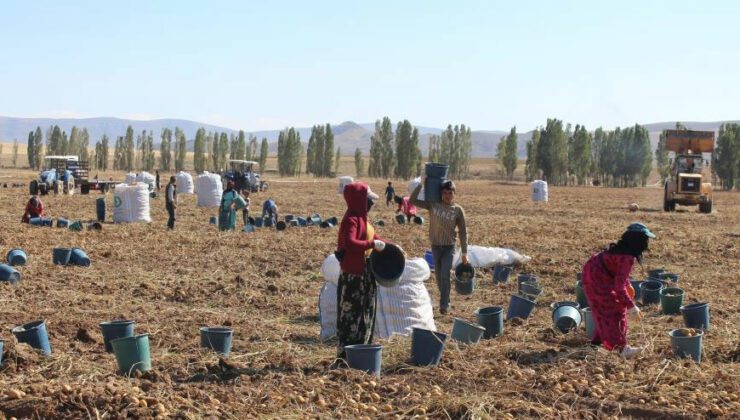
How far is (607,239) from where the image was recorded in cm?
1736

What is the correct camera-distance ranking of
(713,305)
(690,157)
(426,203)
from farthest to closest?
1. (690,157)
2. (713,305)
3. (426,203)

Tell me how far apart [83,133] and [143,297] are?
10810 centimetres

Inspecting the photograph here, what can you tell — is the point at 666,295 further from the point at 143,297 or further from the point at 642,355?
the point at 143,297

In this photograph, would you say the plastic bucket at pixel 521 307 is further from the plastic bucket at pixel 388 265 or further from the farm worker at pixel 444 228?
the plastic bucket at pixel 388 265

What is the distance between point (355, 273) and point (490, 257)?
21.1 ft

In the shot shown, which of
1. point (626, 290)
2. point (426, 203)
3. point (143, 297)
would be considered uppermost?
point (426, 203)

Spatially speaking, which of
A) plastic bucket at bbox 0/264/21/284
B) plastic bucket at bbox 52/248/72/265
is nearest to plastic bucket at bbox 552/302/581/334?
plastic bucket at bbox 0/264/21/284

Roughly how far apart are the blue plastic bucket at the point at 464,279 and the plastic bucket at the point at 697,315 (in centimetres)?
223

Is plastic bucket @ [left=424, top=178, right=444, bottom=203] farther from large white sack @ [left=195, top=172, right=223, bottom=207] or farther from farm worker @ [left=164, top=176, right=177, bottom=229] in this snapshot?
large white sack @ [left=195, top=172, right=223, bottom=207]

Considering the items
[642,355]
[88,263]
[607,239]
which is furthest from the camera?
[607,239]

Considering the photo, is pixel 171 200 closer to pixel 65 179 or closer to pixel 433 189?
pixel 433 189

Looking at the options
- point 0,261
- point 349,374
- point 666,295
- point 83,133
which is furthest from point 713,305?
point 83,133

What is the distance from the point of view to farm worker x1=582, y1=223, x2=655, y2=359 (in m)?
6.47

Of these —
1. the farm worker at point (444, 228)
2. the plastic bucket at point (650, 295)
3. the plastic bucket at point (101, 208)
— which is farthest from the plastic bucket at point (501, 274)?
the plastic bucket at point (101, 208)
